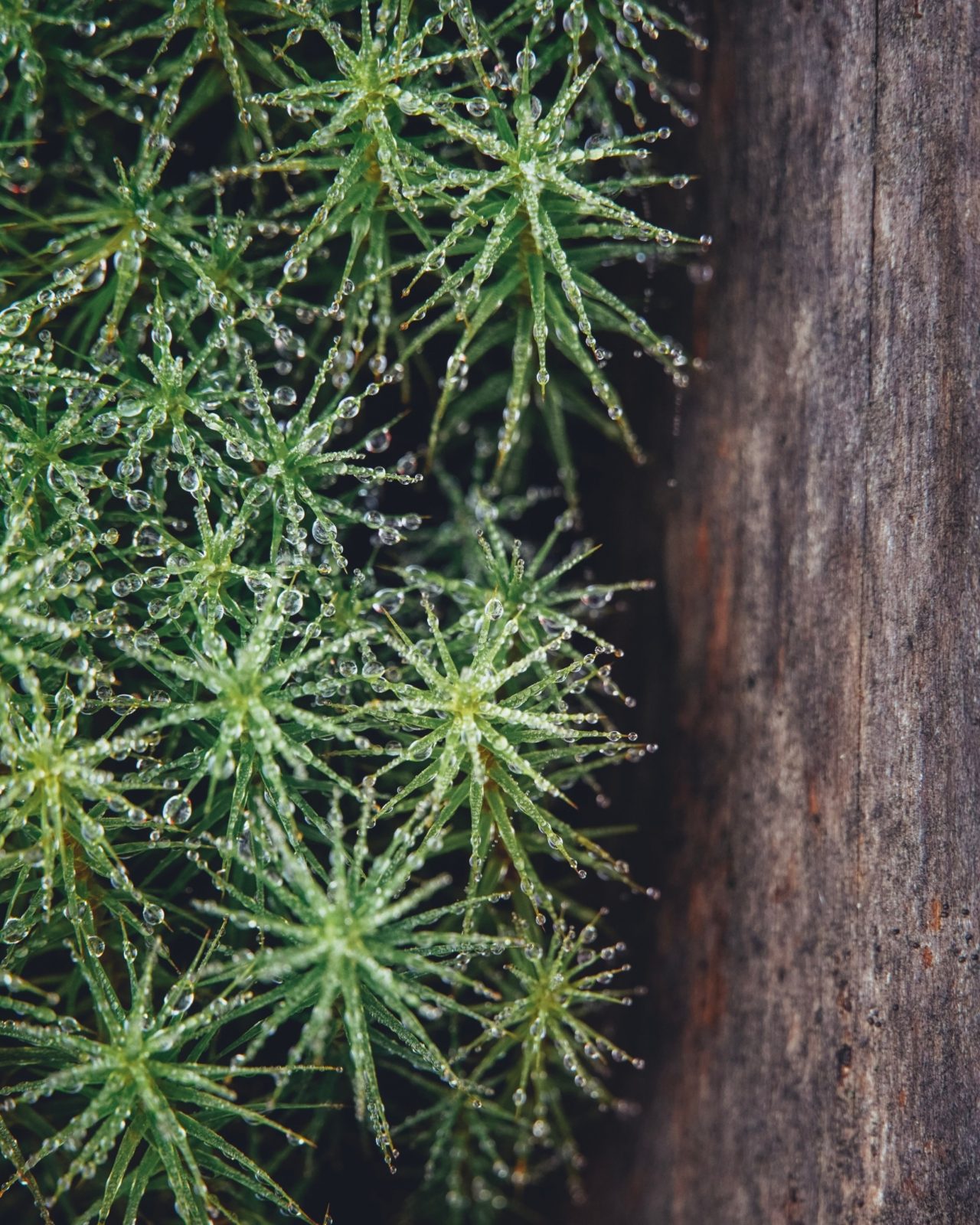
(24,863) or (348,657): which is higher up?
(348,657)

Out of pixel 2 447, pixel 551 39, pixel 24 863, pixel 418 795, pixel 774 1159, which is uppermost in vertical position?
pixel 551 39

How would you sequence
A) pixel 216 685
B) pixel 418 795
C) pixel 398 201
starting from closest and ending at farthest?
pixel 216 685 < pixel 398 201 < pixel 418 795

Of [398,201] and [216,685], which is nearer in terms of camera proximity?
[216,685]

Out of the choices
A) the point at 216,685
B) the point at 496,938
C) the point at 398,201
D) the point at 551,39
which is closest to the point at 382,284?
the point at 398,201

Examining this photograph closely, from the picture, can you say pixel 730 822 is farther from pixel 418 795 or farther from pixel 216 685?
pixel 216 685

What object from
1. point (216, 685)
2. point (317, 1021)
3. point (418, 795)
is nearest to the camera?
point (317, 1021)

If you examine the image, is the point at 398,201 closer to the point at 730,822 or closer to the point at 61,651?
the point at 61,651
